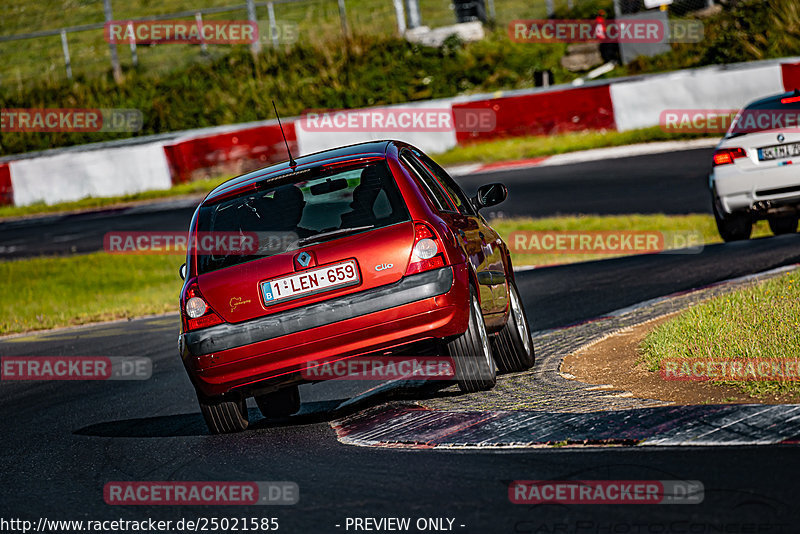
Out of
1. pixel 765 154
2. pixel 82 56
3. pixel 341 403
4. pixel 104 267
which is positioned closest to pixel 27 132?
pixel 82 56

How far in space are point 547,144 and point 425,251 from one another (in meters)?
18.6

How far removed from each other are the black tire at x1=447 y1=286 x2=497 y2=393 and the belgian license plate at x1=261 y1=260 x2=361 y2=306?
2.24 feet

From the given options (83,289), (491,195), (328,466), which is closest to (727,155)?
(491,195)

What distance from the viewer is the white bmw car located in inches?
486

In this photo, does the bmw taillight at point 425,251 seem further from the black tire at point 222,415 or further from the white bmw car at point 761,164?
the white bmw car at point 761,164

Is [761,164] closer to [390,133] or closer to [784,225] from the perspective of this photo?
[784,225]

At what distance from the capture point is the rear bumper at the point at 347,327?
6.42 meters

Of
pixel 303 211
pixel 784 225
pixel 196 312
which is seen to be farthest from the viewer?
pixel 784 225

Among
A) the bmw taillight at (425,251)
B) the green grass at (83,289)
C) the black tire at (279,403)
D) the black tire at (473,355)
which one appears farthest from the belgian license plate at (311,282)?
the green grass at (83,289)

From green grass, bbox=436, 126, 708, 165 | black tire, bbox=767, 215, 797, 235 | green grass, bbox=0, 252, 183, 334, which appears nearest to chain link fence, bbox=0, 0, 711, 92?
green grass, bbox=436, 126, 708, 165

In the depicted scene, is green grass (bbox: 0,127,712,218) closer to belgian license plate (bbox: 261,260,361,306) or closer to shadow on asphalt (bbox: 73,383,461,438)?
shadow on asphalt (bbox: 73,383,461,438)

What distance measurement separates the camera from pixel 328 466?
5582 mm

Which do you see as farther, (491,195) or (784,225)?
(784,225)

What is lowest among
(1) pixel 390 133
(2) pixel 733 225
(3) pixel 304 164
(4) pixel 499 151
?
(4) pixel 499 151
